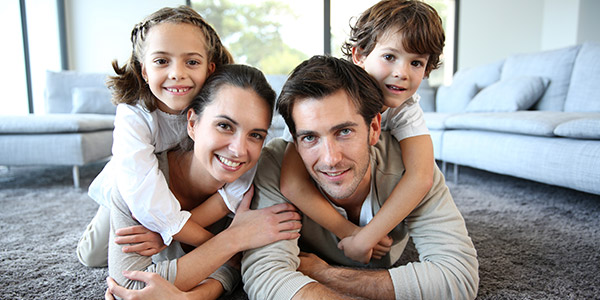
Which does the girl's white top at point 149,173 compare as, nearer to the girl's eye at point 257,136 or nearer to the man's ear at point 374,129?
the girl's eye at point 257,136

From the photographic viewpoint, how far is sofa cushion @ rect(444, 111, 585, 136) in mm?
2055

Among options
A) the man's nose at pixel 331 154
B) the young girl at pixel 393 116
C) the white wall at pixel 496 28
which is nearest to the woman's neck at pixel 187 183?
the young girl at pixel 393 116

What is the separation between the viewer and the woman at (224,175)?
3.34 ft

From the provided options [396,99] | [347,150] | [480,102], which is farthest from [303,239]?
[480,102]

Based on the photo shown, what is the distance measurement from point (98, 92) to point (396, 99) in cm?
349

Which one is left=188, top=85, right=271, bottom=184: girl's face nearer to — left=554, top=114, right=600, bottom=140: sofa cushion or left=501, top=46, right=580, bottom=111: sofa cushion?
left=554, top=114, right=600, bottom=140: sofa cushion

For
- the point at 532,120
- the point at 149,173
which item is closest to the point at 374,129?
the point at 149,173

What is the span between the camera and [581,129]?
1.83 m

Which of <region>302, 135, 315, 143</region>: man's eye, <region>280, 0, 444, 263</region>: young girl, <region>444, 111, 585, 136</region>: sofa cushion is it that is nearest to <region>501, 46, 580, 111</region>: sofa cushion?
<region>444, 111, 585, 136</region>: sofa cushion

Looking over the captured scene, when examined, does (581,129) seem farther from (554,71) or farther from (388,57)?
(554,71)

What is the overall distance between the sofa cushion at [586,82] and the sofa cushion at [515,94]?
22 centimetres

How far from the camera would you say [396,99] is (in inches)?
48.7

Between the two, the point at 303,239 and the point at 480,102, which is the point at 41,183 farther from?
the point at 480,102

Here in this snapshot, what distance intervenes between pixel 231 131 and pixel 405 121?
61 cm
